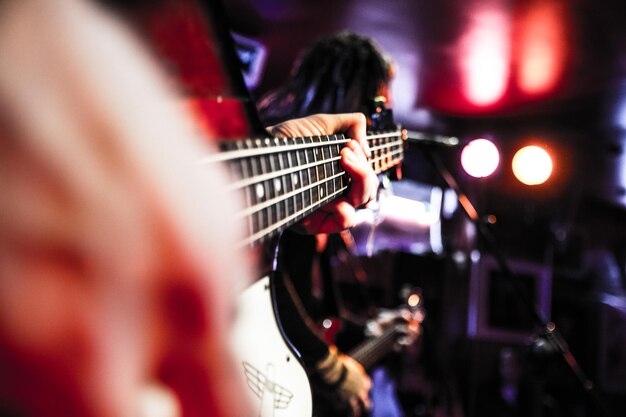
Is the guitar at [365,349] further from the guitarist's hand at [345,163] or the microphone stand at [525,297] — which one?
the microphone stand at [525,297]

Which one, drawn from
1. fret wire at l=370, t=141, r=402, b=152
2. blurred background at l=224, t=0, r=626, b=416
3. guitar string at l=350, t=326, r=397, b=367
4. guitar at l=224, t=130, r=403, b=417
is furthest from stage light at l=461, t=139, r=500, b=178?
guitar at l=224, t=130, r=403, b=417

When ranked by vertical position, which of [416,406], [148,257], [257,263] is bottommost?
[416,406]

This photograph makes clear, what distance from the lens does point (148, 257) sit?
1.20 ft

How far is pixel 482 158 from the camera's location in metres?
2.83

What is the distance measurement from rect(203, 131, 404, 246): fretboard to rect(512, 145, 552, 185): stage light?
2.85 metres

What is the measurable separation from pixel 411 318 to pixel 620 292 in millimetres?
5417

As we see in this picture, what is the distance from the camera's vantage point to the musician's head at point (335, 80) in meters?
1.48

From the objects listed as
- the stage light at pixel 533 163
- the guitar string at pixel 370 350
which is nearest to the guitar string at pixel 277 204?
the guitar string at pixel 370 350

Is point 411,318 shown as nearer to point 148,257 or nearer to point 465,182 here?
point 148,257

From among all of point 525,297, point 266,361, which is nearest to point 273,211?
point 266,361

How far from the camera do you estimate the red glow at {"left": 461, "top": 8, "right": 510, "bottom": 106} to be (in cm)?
251

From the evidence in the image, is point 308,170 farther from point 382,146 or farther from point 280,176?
point 382,146

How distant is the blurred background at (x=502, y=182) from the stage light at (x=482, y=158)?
3 cm

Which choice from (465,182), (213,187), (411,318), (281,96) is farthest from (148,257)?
(465,182)
